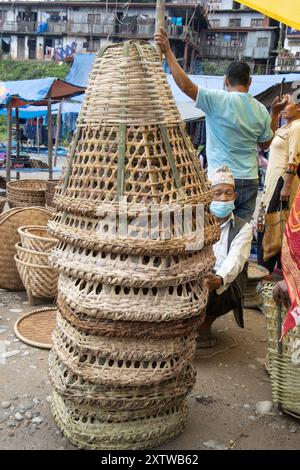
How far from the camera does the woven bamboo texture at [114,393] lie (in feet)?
6.95

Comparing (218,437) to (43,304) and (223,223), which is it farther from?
→ (43,304)

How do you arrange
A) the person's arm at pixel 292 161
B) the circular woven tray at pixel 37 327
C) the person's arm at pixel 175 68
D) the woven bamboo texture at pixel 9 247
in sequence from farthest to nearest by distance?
the woven bamboo texture at pixel 9 247 < the person's arm at pixel 292 161 < the circular woven tray at pixel 37 327 < the person's arm at pixel 175 68

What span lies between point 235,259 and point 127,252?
1385mm

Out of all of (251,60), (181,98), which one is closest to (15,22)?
(251,60)

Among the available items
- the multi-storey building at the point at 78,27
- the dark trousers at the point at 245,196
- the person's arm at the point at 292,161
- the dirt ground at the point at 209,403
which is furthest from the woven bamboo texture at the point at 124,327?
the multi-storey building at the point at 78,27

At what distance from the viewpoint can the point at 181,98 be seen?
371 inches

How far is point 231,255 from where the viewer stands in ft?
10.5

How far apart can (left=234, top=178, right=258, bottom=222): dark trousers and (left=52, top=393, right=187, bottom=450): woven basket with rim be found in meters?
2.20

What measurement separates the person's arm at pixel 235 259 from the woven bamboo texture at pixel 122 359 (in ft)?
3.41

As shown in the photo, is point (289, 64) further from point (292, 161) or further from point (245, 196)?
point (245, 196)

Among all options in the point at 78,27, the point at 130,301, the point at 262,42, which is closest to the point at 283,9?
the point at 130,301

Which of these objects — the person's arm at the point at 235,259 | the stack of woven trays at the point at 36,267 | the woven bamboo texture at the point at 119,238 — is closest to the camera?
the woven bamboo texture at the point at 119,238

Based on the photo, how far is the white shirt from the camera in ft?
10.3

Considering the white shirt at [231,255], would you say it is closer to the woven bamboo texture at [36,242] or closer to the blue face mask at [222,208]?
the blue face mask at [222,208]
